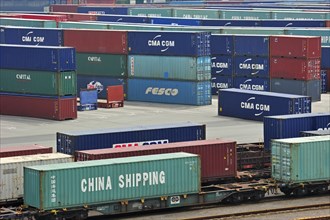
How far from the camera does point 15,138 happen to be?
81688 mm

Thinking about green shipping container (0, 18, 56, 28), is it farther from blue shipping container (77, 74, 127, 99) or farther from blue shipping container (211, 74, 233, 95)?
blue shipping container (211, 74, 233, 95)

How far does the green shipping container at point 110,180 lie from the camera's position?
49500 millimetres

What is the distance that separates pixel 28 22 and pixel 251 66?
124 ft

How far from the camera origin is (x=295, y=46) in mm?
102812

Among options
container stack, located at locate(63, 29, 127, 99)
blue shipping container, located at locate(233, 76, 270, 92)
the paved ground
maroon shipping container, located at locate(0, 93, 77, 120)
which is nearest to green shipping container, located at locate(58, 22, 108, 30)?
container stack, located at locate(63, 29, 127, 99)

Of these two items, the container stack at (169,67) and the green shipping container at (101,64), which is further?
the green shipping container at (101,64)

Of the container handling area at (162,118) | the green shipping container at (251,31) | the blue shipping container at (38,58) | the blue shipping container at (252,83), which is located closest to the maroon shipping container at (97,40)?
the container handling area at (162,118)

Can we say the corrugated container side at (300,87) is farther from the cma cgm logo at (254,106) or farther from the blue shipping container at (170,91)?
the cma cgm logo at (254,106)

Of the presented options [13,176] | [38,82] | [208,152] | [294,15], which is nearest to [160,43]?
[38,82]

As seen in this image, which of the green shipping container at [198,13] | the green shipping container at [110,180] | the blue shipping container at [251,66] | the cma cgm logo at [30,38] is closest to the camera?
the green shipping container at [110,180]

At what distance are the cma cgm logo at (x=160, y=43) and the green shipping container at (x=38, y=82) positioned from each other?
13554 millimetres

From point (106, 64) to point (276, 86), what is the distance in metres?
17.2

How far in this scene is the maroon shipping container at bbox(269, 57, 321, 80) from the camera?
102000mm

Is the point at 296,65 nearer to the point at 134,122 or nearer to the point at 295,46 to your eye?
the point at 295,46
